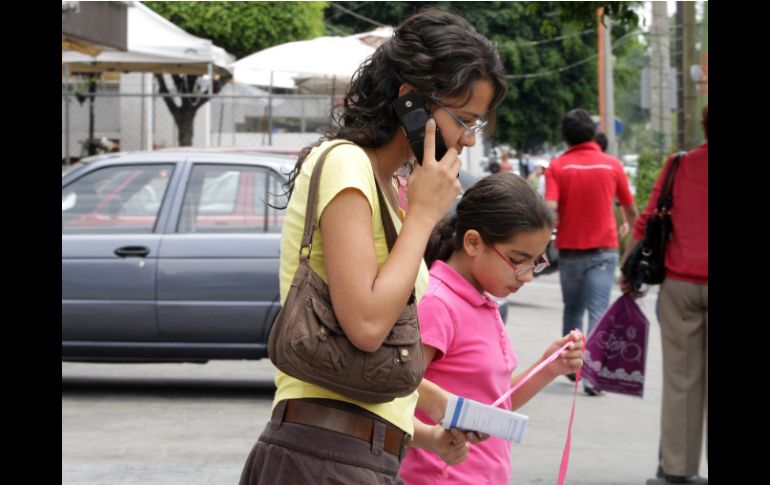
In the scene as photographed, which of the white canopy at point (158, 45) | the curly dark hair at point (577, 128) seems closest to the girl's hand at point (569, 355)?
the curly dark hair at point (577, 128)

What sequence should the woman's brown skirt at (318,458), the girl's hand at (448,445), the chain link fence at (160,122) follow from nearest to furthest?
the woman's brown skirt at (318,458) < the girl's hand at (448,445) < the chain link fence at (160,122)

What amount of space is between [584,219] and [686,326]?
121 inches

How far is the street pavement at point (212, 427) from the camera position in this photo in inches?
255

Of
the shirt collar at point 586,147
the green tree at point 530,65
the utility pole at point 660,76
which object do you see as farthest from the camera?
the green tree at point 530,65

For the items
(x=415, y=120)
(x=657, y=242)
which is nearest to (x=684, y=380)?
(x=657, y=242)

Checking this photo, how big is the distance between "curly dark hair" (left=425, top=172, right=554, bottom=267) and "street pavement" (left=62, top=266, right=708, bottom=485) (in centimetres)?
309

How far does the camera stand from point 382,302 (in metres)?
2.32

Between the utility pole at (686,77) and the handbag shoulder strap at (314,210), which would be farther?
the utility pole at (686,77)

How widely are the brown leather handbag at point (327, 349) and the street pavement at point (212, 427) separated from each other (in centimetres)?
385

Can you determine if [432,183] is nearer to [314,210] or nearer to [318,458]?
[314,210]

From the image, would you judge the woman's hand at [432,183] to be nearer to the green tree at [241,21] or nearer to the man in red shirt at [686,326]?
the man in red shirt at [686,326]

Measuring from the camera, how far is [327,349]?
7.72 ft
